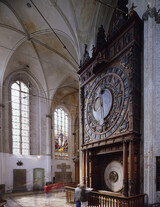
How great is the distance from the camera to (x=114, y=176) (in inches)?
318

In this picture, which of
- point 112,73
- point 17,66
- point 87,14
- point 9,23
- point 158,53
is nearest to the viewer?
point 158,53

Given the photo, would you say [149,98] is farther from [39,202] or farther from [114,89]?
[39,202]

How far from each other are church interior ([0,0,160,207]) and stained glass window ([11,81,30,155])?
0.29ft

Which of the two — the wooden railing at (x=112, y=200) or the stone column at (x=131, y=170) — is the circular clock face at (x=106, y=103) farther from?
the wooden railing at (x=112, y=200)

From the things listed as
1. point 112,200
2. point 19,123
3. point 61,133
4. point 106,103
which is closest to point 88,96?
point 106,103

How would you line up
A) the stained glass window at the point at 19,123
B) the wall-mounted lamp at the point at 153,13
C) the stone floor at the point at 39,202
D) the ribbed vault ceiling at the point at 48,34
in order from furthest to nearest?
the stained glass window at the point at 19,123, the ribbed vault ceiling at the point at 48,34, the stone floor at the point at 39,202, the wall-mounted lamp at the point at 153,13

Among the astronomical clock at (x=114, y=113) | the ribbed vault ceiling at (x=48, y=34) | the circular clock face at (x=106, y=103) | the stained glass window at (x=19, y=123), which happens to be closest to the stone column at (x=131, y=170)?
the astronomical clock at (x=114, y=113)

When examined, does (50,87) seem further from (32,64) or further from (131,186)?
(131,186)

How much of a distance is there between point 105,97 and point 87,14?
5.35 m

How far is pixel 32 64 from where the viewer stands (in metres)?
18.8

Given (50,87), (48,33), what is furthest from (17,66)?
(48,33)

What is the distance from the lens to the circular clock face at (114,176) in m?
7.75

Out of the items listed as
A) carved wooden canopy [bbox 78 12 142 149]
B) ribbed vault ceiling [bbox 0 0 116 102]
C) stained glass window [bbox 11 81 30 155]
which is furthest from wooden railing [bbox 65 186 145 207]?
stained glass window [bbox 11 81 30 155]

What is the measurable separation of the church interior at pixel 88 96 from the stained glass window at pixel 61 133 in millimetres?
111
